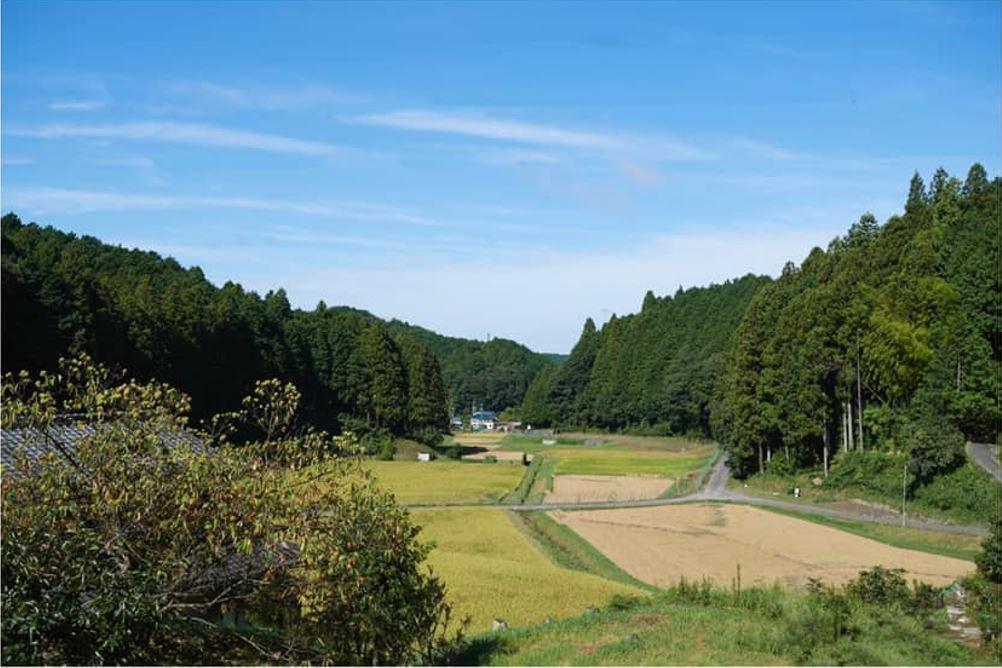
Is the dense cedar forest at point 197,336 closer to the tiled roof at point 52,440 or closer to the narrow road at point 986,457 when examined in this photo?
the tiled roof at point 52,440

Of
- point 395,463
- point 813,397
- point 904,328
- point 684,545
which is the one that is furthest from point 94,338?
point 904,328

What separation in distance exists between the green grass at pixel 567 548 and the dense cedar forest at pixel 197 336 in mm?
24478

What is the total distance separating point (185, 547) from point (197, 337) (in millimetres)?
56537

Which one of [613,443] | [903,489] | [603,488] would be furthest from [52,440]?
[613,443]

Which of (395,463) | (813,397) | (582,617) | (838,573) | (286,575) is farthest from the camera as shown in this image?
(395,463)

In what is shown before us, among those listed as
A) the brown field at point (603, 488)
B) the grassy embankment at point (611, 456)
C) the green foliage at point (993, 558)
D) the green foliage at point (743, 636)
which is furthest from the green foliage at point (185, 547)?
the grassy embankment at point (611, 456)

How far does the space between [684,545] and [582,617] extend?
59.9ft

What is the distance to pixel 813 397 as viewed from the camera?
48125 mm

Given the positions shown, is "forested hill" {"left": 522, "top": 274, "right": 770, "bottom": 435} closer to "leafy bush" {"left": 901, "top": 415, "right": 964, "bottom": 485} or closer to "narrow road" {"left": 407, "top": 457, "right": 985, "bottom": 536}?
"narrow road" {"left": 407, "top": 457, "right": 985, "bottom": 536}

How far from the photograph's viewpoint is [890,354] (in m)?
44.1

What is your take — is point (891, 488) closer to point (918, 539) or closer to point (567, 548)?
point (918, 539)

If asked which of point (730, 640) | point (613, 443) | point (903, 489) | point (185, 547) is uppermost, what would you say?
point (185, 547)

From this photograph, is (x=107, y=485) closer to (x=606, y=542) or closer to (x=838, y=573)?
(x=838, y=573)

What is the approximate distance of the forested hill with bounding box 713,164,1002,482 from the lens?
131 feet
